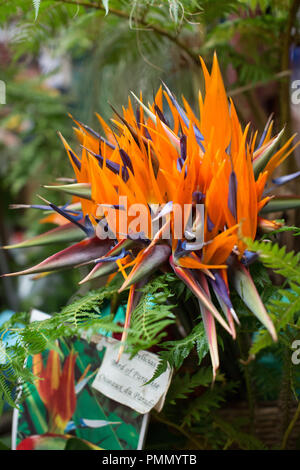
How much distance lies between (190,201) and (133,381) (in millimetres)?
164

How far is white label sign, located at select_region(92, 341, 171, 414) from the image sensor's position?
364 millimetres

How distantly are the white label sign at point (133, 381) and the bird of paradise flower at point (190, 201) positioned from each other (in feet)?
0.24

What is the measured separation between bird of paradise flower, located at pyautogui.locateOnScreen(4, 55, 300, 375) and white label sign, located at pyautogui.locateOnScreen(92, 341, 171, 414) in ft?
0.24

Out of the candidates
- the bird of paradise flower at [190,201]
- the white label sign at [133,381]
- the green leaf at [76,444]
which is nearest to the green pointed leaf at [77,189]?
the bird of paradise flower at [190,201]

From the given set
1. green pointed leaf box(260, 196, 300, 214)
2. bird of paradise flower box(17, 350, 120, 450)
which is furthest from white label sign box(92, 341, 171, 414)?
green pointed leaf box(260, 196, 300, 214)

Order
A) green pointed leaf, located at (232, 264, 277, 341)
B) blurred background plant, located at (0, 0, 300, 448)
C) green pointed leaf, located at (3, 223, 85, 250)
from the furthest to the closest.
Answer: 1. blurred background plant, located at (0, 0, 300, 448)
2. green pointed leaf, located at (3, 223, 85, 250)
3. green pointed leaf, located at (232, 264, 277, 341)

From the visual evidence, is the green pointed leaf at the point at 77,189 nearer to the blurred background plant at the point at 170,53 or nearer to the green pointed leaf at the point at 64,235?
the green pointed leaf at the point at 64,235

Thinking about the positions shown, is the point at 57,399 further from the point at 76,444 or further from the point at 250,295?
the point at 250,295

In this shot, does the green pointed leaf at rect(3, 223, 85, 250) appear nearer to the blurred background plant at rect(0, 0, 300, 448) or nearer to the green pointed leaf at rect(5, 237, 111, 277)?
the green pointed leaf at rect(5, 237, 111, 277)

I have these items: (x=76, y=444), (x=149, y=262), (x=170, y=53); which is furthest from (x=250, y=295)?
(x=170, y=53)
